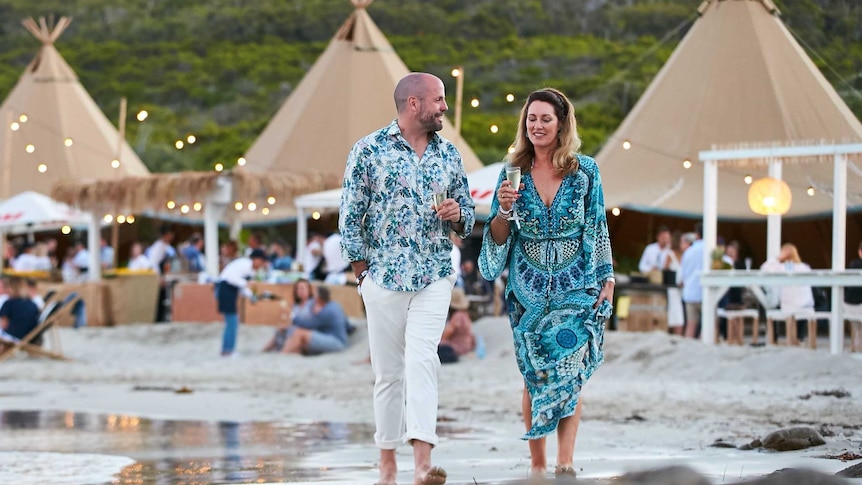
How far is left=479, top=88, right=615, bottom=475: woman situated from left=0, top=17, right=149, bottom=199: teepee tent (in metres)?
24.9

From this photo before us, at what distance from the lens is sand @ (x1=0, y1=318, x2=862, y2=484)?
672cm

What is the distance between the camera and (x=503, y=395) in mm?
11273

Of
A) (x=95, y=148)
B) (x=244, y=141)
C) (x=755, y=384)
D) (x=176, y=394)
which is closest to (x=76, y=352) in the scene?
(x=176, y=394)

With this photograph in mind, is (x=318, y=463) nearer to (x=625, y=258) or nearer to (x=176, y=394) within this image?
(x=176, y=394)

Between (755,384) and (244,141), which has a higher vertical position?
(244,141)

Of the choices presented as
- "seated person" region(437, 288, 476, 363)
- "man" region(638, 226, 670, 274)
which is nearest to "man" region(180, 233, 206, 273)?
"man" region(638, 226, 670, 274)

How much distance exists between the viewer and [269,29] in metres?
75.1

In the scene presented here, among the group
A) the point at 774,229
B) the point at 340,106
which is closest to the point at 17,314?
the point at 774,229

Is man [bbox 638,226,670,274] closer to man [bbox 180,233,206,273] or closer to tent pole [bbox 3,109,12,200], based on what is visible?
man [bbox 180,233,206,273]

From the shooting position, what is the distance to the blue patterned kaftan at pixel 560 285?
18.7 feet

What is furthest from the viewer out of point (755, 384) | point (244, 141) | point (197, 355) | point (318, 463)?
point (244, 141)

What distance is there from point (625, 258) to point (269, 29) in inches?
2088

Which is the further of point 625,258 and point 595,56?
point 595,56

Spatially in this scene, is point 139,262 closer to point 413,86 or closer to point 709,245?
point 709,245
